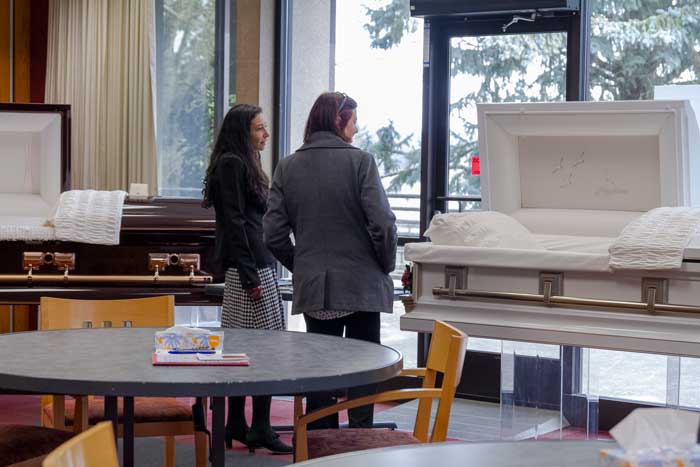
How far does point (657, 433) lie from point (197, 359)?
1.55m

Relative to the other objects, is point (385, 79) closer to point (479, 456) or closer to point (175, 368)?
point (175, 368)

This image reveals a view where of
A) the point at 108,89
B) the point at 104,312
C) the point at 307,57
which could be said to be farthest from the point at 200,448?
the point at 108,89

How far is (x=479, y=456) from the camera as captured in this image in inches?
63.0

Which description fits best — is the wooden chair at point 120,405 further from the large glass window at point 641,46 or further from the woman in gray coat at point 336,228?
the large glass window at point 641,46

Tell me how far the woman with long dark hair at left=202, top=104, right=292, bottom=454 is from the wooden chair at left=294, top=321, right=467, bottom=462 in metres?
1.13

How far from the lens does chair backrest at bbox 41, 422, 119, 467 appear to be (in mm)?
1403

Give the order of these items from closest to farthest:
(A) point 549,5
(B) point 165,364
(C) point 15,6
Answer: (B) point 165,364, (A) point 549,5, (C) point 15,6

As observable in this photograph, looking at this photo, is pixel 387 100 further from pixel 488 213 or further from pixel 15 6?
pixel 15 6

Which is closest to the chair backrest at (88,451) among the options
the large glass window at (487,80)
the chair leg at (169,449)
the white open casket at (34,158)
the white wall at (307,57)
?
the chair leg at (169,449)

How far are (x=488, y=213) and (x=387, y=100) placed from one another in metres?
2.05

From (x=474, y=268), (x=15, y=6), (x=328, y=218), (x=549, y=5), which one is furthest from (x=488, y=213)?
(x=15, y=6)

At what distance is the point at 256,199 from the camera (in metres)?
4.01

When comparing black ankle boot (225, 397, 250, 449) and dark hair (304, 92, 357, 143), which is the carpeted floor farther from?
dark hair (304, 92, 357, 143)

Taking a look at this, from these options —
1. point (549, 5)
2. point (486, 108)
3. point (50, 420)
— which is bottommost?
point (50, 420)
